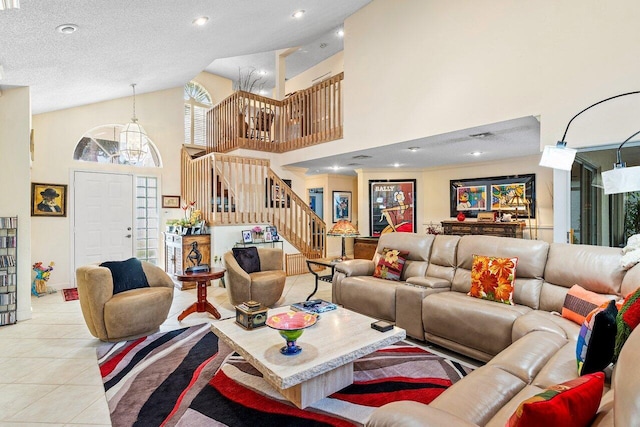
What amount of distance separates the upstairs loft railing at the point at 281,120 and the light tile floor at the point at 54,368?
324 cm

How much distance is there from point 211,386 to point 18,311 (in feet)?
10.4

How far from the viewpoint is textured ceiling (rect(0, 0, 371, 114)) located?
→ 9.19ft

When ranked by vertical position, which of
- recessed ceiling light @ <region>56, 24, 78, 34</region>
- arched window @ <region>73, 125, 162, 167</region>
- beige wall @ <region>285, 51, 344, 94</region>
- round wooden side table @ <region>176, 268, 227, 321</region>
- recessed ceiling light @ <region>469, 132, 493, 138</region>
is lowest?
round wooden side table @ <region>176, 268, 227, 321</region>

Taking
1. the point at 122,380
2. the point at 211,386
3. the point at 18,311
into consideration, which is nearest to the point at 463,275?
Answer: the point at 211,386

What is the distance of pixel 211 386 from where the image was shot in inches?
96.3

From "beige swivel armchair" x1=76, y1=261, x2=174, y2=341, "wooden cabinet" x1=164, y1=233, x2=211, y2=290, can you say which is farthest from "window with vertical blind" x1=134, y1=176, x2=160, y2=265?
"beige swivel armchair" x1=76, y1=261, x2=174, y2=341

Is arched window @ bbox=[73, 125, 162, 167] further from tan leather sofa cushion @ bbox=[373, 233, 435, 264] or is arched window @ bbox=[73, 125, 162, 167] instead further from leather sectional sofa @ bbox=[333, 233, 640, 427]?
tan leather sofa cushion @ bbox=[373, 233, 435, 264]

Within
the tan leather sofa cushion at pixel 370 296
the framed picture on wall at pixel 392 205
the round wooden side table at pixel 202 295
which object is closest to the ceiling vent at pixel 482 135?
the tan leather sofa cushion at pixel 370 296

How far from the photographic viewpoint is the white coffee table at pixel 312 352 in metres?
1.93

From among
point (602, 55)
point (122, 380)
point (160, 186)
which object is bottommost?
point (122, 380)

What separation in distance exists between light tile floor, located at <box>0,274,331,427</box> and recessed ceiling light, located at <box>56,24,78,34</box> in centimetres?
293

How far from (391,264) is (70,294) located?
200 inches

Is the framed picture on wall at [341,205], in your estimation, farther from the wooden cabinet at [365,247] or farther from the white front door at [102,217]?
the white front door at [102,217]

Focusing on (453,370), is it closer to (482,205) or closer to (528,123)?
(528,123)
